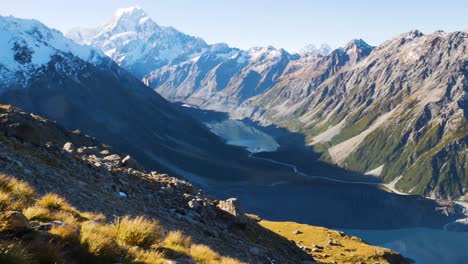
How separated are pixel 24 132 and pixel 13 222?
69.9 ft

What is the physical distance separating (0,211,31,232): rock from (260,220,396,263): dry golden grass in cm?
4919

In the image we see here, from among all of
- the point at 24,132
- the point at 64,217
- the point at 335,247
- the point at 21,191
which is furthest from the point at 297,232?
the point at 64,217

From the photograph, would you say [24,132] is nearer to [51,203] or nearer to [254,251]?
[51,203]

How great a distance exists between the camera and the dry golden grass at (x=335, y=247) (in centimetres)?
6269

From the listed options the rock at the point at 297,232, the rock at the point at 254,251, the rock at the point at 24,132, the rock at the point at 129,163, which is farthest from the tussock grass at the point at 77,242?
the rock at the point at 297,232

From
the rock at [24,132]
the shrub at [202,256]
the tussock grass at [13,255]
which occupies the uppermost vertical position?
the rock at [24,132]

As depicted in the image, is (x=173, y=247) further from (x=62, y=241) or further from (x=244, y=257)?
(x=244, y=257)

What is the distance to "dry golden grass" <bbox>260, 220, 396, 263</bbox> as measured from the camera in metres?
62.7

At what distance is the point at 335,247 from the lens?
70625 mm

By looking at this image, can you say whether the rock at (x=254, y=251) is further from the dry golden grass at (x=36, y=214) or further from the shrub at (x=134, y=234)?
the dry golden grass at (x=36, y=214)

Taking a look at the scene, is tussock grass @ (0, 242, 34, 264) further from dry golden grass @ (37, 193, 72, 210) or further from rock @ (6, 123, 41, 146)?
rock @ (6, 123, 41, 146)

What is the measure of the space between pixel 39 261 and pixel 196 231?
19445 millimetres

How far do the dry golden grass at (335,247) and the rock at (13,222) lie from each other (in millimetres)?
49185

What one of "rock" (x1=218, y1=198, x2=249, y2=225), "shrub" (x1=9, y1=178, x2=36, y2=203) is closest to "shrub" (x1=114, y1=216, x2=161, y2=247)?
"shrub" (x1=9, y1=178, x2=36, y2=203)
